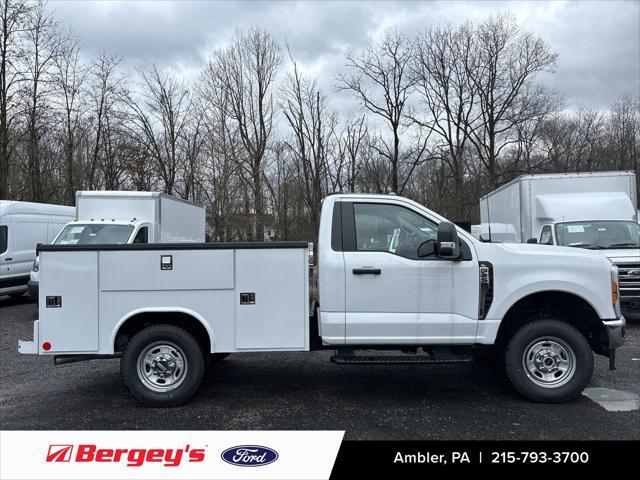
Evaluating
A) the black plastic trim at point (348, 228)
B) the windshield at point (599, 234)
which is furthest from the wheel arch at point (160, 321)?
the windshield at point (599, 234)

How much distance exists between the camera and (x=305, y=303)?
539 centimetres

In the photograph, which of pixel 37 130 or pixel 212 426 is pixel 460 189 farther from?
pixel 212 426

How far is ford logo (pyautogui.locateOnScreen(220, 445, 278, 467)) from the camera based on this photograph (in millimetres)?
3301

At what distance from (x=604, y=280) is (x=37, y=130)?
2620 centimetres

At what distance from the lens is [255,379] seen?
6551 mm

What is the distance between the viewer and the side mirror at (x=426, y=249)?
17.6 ft

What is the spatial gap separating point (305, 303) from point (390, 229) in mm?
1214

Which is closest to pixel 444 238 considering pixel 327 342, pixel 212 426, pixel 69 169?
pixel 327 342

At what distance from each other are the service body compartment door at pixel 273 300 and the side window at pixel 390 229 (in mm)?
700

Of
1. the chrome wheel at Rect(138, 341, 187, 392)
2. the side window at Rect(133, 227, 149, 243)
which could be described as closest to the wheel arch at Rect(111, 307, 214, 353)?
the chrome wheel at Rect(138, 341, 187, 392)

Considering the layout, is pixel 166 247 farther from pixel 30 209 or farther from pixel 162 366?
pixel 30 209

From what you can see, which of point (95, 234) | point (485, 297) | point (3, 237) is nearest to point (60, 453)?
point (485, 297)

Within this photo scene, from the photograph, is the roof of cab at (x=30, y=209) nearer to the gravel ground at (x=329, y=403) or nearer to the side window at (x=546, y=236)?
the gravel ground at (x=329, y=403)

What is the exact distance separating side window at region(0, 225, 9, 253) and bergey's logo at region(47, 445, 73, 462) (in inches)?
513
